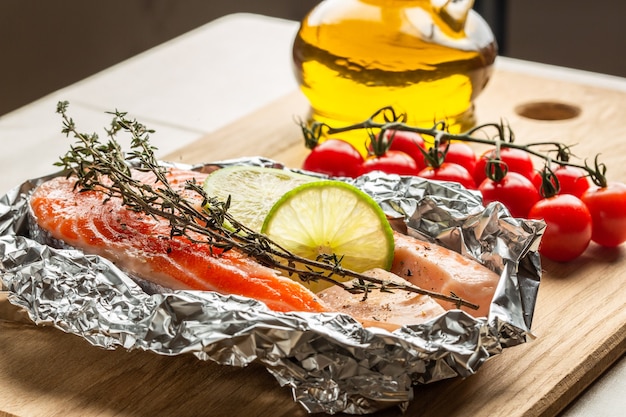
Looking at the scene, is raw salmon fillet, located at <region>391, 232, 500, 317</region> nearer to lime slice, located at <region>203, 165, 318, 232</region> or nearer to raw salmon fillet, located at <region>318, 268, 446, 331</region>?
raw salmon fillet, located at <region>318, 268, 446, 331</region>

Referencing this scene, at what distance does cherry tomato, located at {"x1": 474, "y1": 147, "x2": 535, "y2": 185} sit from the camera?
232cm

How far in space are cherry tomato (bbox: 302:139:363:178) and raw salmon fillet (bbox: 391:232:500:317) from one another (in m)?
0.47

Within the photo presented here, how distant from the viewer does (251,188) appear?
2.04 metres

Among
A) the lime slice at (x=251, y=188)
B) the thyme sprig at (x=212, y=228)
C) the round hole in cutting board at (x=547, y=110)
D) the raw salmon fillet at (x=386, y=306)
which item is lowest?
the round hole in cutting board at (x=547, y=110)

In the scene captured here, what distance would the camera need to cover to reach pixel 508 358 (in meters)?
1.75

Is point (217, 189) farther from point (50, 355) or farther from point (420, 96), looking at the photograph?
point (420, 96)

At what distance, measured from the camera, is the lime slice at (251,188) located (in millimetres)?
1961

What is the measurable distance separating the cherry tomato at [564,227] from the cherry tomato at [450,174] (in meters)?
0.20

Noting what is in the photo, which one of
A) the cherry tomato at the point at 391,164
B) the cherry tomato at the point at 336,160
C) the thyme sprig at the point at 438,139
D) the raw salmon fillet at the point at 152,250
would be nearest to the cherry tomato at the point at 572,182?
the thyme sprig at the point at 438,139

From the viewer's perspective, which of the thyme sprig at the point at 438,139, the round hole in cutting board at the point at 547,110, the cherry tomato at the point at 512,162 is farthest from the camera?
the round hole in cutting board at the point at 547,110

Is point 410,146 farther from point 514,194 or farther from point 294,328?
point 294,328

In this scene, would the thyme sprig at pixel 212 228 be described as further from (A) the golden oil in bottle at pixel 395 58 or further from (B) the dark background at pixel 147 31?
(B) the dark background at pixel 147 31

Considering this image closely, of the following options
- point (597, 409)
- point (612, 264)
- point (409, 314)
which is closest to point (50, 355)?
point (409, 314)

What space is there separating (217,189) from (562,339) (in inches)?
28.2
